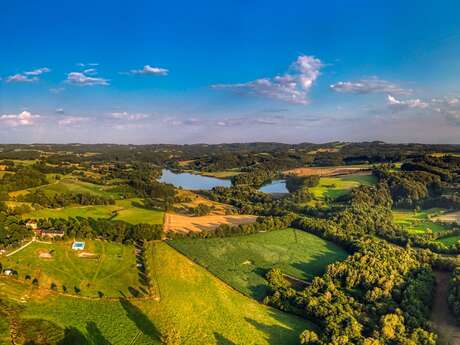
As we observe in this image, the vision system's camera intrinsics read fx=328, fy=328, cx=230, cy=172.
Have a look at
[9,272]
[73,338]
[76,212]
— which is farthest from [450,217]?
[9,272]

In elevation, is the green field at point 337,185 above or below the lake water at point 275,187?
above

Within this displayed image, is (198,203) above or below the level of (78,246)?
above

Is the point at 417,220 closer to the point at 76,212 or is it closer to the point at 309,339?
the point at 309,339

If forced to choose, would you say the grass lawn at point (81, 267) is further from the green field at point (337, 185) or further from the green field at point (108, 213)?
the green field at point (337, 185)

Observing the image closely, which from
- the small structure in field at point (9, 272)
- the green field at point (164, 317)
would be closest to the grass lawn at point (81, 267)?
the small structure in field at point (9, 272)

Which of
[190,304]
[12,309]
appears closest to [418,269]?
[190,304]

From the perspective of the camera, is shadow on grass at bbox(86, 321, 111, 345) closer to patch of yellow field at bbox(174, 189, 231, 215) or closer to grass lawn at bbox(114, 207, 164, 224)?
grass lawn at bbox(114, 207, 164, 224)
